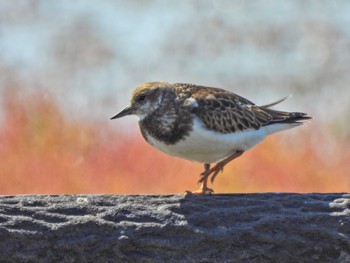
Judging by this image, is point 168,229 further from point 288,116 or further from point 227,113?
point 288,116

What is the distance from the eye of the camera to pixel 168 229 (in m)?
1.96

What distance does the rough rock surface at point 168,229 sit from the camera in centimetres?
192

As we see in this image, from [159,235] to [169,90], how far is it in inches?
26.9

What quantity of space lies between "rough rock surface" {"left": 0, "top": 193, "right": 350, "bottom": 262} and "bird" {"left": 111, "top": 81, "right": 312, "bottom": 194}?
0.37 metres

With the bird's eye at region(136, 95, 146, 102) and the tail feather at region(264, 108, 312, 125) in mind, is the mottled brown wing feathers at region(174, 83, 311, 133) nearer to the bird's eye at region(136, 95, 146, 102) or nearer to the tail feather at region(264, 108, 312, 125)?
the tail feather at region(264, 108, 312, 125)

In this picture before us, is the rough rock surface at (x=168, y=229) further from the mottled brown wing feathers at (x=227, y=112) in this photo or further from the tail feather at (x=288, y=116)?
the tail feather at (x=288, y=116)

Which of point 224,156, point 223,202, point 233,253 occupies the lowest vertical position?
point 233,253

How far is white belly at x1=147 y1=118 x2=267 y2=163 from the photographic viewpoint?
240 centimetres

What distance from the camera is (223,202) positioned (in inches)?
80.3

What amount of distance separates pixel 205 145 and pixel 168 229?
0.51 metres

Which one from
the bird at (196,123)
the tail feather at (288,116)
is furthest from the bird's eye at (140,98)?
the tail feather at (288,116)

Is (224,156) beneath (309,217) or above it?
above

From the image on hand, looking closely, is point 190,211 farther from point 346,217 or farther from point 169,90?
point 169,90

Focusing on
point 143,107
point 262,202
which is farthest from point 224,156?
point 262,202
